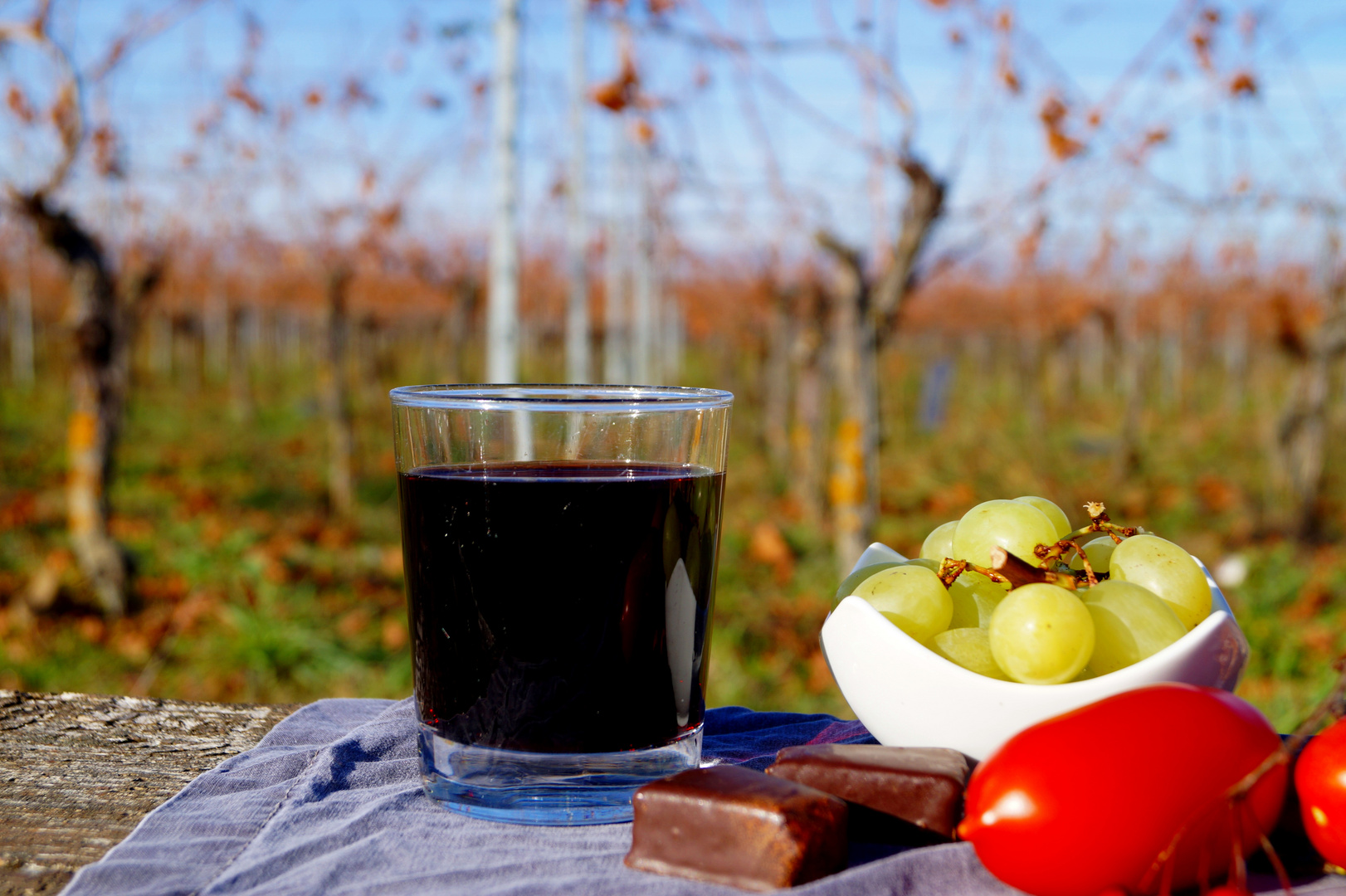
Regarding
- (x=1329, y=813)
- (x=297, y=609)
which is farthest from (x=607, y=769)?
(x=297, y=609)

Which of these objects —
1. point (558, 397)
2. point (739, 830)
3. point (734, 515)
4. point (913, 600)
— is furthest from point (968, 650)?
point (734, 515)

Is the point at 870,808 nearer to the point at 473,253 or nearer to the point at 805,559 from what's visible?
the point at 805,559

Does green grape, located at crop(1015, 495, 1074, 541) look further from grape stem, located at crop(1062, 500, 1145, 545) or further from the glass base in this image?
the glass base

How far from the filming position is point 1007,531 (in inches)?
37.7

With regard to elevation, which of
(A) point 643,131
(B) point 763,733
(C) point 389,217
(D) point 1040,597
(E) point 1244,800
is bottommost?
(B) point 763,733

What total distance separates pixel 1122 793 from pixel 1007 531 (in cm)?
32

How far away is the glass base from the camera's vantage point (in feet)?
2.73

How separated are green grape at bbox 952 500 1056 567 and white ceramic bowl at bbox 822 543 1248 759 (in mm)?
157

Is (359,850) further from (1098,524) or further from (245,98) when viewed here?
(245,98)

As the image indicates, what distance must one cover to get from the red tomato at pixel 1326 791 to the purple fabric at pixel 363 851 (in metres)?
0.03

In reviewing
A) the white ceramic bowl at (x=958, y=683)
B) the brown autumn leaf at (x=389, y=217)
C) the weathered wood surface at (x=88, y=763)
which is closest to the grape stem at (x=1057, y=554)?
the white ceramic bowl at (x=958, y=683)

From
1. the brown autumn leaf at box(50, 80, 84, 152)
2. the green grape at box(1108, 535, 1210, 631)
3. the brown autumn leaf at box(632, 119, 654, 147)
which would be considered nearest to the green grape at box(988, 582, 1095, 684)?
the green grape at box(1108, 535, 1210, 631)

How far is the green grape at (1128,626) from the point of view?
0.83m

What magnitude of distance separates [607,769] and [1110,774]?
1.23 ft
